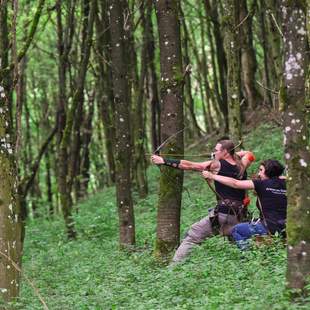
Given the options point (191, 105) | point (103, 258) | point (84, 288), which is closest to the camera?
point (84, 288)

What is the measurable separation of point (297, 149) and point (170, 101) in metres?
4.09

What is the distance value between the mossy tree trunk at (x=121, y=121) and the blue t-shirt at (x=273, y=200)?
13.3 feet

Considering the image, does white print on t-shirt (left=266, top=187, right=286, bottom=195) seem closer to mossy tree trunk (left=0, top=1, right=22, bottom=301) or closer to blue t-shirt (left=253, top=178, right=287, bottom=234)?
blue t-shirt (left=253, top=178, right=287, bottom=234)

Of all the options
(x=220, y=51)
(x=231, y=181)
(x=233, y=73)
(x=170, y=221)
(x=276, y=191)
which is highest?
(x=220, y=51)

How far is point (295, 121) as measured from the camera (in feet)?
21.1

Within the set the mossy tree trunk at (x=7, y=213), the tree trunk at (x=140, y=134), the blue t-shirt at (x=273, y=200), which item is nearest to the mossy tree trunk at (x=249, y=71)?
the tree trunk at (x=140, y=134)

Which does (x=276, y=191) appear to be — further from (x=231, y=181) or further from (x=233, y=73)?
(x=233, y=73)

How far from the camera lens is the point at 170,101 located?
10273mm

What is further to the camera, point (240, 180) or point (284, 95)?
point (240, 180)

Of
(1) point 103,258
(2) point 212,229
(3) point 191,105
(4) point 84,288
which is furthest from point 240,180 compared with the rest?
(3) point 191,105

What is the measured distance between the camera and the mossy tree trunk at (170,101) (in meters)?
10.3

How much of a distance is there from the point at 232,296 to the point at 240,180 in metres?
2.92

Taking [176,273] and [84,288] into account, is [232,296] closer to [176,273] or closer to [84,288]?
[176,273]

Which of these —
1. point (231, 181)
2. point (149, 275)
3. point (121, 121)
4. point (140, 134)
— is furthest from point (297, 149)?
point (140, 134)
